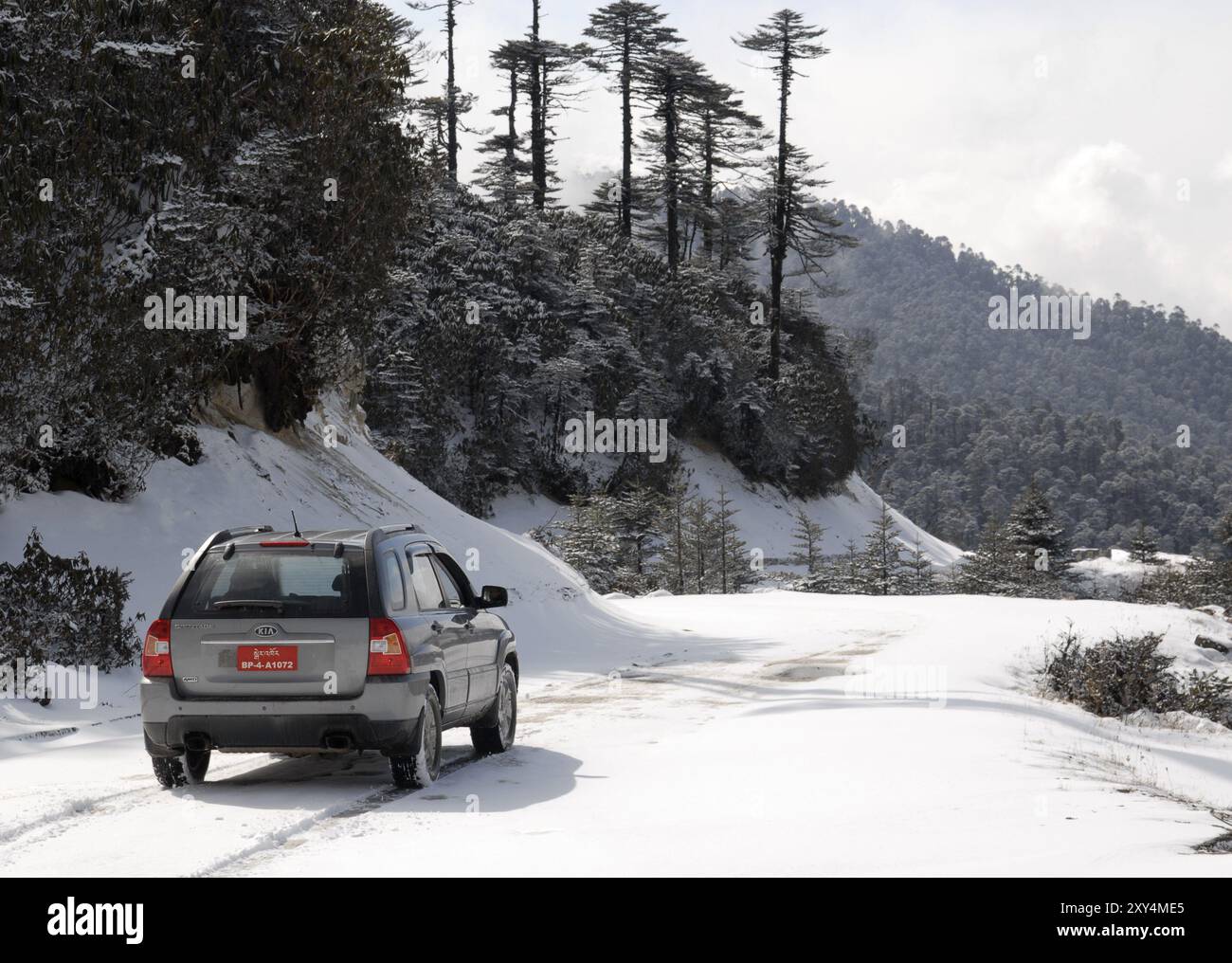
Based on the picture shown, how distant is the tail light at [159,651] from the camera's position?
797 centimetres

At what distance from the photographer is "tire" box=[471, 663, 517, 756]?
996 centimetres

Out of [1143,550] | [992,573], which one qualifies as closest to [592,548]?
[992,573]

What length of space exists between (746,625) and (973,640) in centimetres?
502

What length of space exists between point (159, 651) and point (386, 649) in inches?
56.5

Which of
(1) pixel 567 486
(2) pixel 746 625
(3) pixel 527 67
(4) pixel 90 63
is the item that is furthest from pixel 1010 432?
(4) pixel 90 63

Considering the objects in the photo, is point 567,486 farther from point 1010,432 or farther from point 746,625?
point 1010,432

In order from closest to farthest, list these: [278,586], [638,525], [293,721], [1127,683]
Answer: [293,721] < [278,586] < [1127,683] < [638,525]

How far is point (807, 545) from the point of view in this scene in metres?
53.0

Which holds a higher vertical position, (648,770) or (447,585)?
(447,585)

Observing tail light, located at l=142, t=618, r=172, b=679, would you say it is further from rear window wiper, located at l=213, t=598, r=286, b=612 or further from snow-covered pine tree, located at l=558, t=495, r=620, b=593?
snow-covered pine tree, located at l=558, t=495, r=620, b=593

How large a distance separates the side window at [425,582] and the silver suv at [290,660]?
0.37 meters

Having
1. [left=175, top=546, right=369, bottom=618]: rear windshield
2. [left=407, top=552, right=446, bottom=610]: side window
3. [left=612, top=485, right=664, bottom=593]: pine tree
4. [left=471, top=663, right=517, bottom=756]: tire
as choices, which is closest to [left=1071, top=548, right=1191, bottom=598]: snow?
[left=612, top=485, right=664, bottom=593]: pine tree

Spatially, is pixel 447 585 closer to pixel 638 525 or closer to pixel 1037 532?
pixel 638 525

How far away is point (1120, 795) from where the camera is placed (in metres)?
7.79
